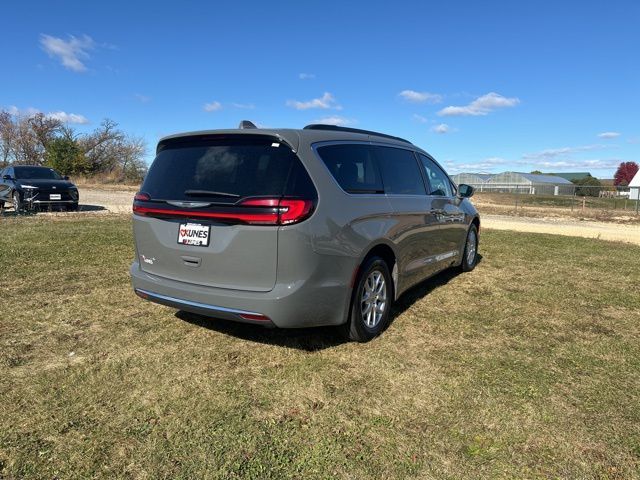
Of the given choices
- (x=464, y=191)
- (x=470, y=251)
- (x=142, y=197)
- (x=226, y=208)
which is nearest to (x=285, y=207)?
(x=226, y=208)

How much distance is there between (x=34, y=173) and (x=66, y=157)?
32.7m

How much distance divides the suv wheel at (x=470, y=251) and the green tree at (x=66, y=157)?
150ft

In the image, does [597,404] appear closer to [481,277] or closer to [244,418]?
[244,418]

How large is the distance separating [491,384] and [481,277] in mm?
3668

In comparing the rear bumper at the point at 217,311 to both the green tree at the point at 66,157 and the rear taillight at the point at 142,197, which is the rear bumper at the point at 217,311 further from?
the green tree at the point at 66,157

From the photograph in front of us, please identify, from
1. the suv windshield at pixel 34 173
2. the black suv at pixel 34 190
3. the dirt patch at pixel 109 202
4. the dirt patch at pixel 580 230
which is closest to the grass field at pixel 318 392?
→ the dirt patch at pixel 580 230

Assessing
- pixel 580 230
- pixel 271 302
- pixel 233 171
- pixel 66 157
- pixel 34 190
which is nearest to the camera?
pixel 271 302

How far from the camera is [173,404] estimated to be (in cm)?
296

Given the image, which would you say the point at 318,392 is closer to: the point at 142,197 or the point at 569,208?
the point at 142,197

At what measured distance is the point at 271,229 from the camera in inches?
128

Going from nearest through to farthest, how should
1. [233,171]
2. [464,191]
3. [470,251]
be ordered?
[233,171] < [464,191] < [470,251]

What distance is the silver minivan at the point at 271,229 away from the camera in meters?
3.32

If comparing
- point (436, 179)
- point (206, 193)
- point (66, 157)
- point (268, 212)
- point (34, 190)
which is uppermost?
point (66, 157)

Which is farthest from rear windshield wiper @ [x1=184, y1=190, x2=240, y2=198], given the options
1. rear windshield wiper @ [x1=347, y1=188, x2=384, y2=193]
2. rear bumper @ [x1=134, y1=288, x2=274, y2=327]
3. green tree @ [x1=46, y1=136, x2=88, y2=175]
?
green tree @ [x1=46, y1=136, x2=88, y2=175]
